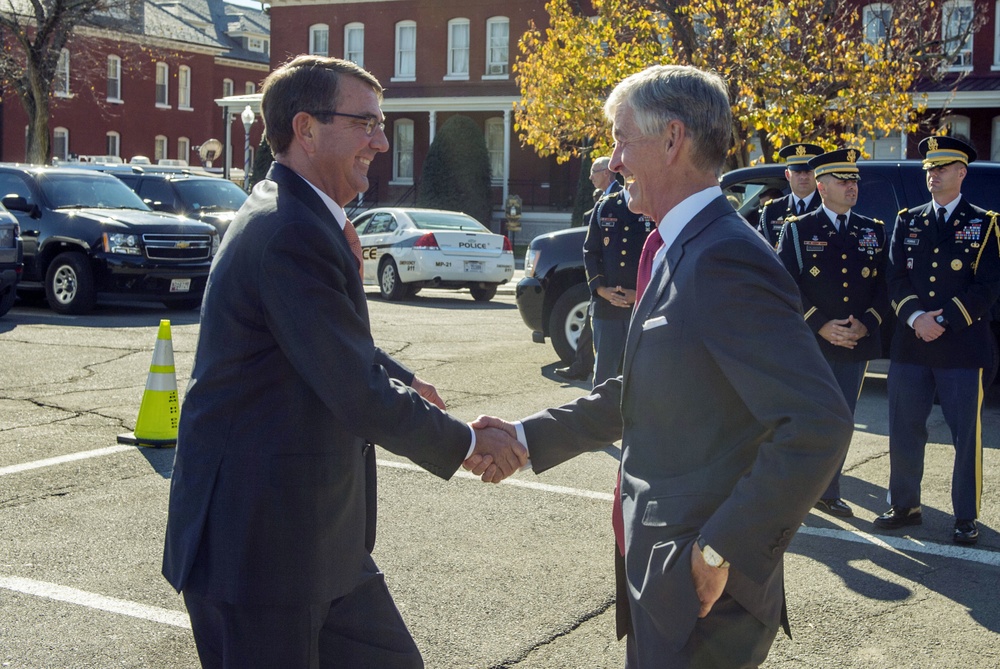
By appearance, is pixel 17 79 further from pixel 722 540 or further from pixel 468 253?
pixel 722 540

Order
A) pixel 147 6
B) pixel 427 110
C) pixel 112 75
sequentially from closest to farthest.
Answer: pixel 427 110
pixel 112 75
pixel 147 6

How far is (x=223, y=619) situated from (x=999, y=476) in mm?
6055

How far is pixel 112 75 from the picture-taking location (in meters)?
53.0

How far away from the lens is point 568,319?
1158 cm

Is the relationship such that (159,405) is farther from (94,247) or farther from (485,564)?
(94,247)

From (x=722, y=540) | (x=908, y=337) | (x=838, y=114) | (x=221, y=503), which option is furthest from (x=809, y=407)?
(x=838, y=114)

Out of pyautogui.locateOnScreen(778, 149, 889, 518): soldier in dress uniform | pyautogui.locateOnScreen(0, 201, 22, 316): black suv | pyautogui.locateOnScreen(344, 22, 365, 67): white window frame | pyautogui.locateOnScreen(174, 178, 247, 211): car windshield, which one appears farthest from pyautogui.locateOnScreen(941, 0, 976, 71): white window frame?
Result: pyautogui.locateOnScreen(344, 22, 365, 67): white window frame

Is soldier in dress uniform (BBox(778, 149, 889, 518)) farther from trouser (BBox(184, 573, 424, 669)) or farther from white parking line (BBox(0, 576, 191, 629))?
trouser (BBox(184, 573, 424, 669))

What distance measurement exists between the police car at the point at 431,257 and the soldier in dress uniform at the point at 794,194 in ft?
36.6

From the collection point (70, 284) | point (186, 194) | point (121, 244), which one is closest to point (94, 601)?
point (121, 244)

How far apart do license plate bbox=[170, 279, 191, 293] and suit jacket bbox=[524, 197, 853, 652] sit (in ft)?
46.2

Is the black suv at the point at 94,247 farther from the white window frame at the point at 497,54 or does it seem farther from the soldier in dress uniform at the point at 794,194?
the white window frame at the point at 497,54

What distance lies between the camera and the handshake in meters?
3.08

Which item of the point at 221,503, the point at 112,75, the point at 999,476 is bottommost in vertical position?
the point at 999,476
